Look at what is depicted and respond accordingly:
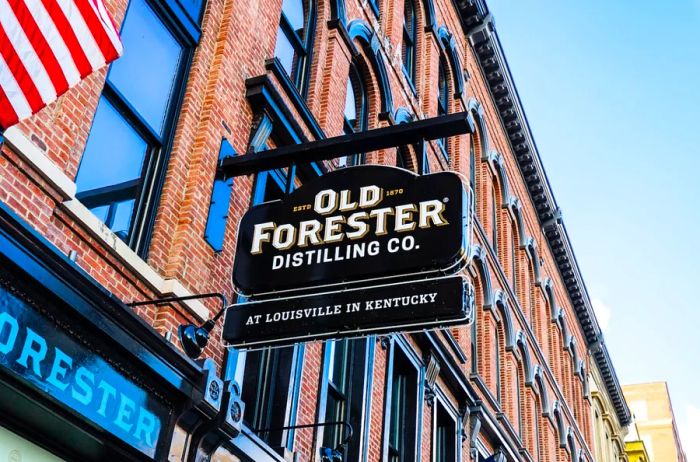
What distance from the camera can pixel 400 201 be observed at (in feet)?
28.9

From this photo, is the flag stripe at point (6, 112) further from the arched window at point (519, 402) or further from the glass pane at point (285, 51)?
the arched window at point (519, 402)

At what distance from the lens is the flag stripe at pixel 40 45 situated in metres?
6.20

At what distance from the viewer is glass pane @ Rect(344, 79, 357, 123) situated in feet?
54.3

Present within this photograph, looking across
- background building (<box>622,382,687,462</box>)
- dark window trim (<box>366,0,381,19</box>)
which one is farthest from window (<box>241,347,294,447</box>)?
background building (<box>622,382,687,462</box>)

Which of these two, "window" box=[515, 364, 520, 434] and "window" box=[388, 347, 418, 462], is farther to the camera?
"window" box=[515, 364, 520, 434]

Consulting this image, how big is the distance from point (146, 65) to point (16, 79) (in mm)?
3883

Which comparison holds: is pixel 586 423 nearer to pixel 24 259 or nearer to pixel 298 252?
pixel 298 252

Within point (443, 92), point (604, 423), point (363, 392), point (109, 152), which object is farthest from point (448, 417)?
point (604, 423)

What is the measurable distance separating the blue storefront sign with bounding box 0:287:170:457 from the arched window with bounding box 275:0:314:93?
7.28 metres

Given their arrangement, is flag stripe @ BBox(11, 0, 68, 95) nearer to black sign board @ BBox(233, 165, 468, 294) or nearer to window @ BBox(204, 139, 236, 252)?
black sign board @ BBox(233, 165, 468, 294)

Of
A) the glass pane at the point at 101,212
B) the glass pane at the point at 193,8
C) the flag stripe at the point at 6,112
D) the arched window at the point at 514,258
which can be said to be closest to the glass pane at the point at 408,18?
the arched window at the point at 514,258

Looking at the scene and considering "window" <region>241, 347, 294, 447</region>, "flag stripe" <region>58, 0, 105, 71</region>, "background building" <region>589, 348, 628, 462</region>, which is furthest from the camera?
"background building" <region>589, 348, 628, 462</region>

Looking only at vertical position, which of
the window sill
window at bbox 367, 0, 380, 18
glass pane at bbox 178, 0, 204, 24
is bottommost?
the window sill

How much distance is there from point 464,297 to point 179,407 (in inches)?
107
